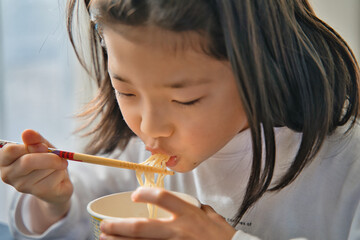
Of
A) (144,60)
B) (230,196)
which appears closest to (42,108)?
(230,196)

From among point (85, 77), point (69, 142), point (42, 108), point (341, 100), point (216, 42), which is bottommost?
point (69, 142)

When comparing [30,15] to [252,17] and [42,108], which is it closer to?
[42,108]

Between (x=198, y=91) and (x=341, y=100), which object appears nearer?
(x=198, y=91)

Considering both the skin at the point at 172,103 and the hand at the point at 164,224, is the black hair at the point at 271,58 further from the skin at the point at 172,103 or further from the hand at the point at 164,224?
the hand at the point at 164,224

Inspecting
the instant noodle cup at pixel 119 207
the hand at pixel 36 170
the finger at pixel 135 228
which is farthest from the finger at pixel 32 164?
the finger at pixel 135 228

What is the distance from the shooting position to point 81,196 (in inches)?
38.1

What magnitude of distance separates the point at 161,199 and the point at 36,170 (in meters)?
0.33

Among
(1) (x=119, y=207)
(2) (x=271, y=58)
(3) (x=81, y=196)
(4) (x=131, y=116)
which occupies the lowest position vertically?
(3) (x=81, y=196)

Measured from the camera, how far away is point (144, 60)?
623 millimetres

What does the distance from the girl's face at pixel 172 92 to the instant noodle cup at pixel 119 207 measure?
0.29 ft

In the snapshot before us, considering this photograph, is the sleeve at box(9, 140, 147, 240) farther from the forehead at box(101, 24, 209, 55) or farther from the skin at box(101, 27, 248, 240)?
the forehead at box(101, 24, 209, 55)

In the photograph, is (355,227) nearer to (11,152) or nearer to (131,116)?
(131,116)

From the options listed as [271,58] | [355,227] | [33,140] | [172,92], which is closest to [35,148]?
[33,140]

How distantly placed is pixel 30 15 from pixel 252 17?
3.48 feet
